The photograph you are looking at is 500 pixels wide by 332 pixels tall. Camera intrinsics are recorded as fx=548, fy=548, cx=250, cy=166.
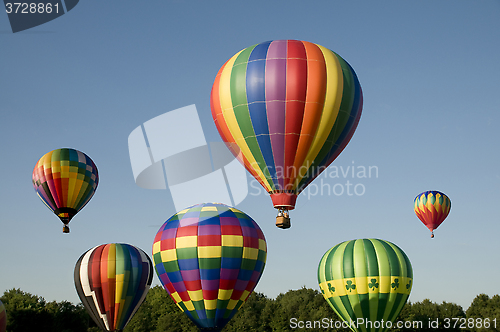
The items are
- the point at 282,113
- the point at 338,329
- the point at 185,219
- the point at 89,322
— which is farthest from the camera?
the point at 89,322

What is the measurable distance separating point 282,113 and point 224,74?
288 centimetres

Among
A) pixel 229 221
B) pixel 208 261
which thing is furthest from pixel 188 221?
pixel 208 261

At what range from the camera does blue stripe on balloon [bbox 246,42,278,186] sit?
61.3 feet

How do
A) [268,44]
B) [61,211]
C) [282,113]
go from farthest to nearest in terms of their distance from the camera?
[61,211] < [268,44] < [282,113]

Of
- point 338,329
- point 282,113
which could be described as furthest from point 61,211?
point 338,329

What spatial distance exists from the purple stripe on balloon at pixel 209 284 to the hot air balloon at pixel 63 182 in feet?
42.8

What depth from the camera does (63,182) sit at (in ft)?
105

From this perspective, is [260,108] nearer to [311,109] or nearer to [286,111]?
[286,111]

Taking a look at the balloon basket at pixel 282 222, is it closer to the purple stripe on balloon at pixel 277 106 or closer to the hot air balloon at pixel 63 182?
the purple stripe on balloon at pixel 277 106

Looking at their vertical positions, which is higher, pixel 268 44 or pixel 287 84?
pixel 268 44

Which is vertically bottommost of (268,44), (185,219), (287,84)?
(185,219)

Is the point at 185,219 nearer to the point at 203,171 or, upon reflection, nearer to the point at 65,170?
the point at 203,171

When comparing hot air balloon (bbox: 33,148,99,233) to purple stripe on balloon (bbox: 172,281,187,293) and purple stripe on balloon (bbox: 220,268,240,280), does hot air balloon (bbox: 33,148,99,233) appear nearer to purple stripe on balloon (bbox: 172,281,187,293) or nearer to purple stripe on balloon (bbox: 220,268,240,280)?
purple stripe on balloon (bbox: 172,281,187,293)

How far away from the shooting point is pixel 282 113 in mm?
18531
